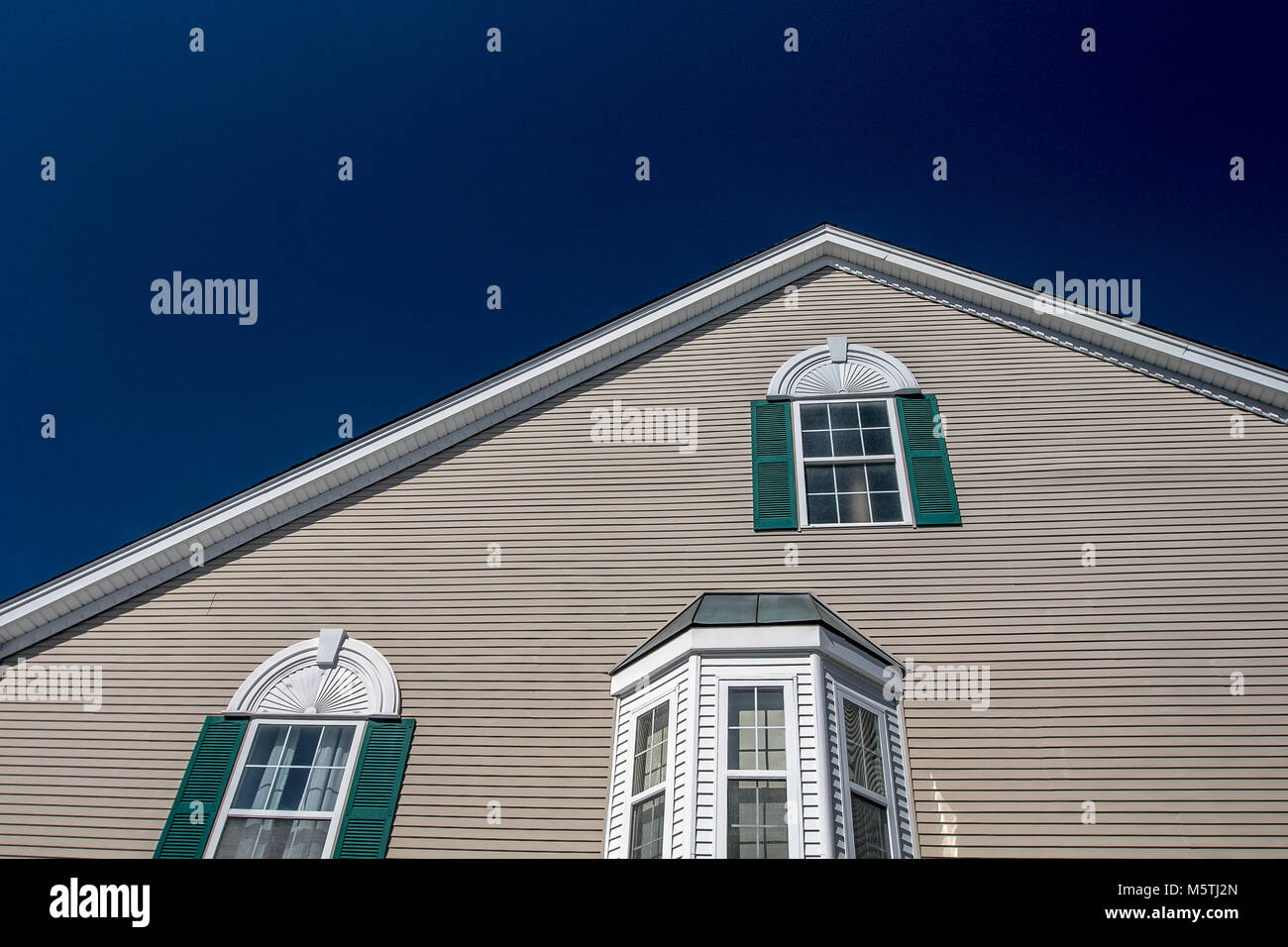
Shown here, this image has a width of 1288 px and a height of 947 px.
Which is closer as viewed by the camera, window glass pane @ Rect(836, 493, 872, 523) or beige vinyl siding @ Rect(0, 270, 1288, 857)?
beige vinyl siding @ Rect(0, 270, 1288, 857)

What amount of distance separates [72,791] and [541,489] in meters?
4.89

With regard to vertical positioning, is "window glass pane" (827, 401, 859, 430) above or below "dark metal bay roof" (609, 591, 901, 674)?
above

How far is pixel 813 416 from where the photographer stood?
980 cm

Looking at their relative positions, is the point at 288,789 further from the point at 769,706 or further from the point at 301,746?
the point at 769,706

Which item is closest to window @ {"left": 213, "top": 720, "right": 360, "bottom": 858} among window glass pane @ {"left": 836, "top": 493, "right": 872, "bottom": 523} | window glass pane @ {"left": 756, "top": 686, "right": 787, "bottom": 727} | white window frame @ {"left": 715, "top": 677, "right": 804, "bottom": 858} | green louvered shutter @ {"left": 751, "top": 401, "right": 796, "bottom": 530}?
white window frame @ {"left": 715, "top": 677, "right": 804, "bottom": 858}

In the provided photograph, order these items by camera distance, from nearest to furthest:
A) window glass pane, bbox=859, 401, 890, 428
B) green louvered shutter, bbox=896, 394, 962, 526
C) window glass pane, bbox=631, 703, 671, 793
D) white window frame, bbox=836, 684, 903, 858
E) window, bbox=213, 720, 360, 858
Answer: white window frame, bbox=836, 684, 903, 858 → window glass pane, bbox=631, 703, 671, 793 → window, bbox=213, 720, 360, 858 → green louvered shutter, bbox=896, 394, 962, 526 → window glass pane, bbox=859, 401, 890, 428

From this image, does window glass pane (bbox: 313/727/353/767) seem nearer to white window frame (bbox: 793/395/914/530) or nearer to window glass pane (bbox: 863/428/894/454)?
white window frame (bbox: 793/395/914/530)

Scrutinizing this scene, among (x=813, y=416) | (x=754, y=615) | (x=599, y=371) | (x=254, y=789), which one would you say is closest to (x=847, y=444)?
(x=813, y=416)

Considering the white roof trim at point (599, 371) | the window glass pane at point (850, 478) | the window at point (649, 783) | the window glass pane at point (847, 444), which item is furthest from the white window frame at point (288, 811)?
the window glass pane at point (847, 444)

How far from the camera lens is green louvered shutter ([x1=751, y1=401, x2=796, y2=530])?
888cm

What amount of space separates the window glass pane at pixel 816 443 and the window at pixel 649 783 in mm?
3379

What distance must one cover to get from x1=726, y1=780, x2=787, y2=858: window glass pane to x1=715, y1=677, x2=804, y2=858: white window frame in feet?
0.13

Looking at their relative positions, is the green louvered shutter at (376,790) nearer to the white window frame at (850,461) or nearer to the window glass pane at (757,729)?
the window glass pane at (757,729)
